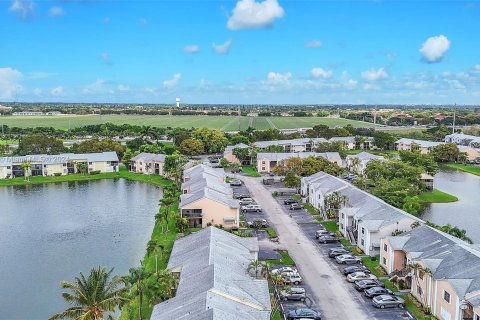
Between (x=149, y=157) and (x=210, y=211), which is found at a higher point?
(x=149, y=157)

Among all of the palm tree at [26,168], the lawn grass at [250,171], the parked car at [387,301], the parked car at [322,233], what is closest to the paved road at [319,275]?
the parked car at [387,301]

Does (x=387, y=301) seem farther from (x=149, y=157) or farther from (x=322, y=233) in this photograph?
(x=149, y=157)

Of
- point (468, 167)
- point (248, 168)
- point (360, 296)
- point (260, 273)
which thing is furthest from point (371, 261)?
point (468, 167)

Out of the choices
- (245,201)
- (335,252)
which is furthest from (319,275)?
(245,201)

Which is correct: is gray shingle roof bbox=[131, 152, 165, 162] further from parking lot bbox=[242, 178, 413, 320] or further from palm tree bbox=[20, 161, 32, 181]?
parking lot bbox=[242, 178, 413, 320]

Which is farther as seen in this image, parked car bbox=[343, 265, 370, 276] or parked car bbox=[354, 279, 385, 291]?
parked car bbox=[343, 265, 370, 276]

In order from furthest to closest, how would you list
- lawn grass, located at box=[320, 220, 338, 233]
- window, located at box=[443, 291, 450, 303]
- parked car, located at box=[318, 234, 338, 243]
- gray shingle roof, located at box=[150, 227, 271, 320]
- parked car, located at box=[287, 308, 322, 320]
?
lawn grass, located at box=[320, 220, 338, 233], parked car, located at box=[318, 234, 338, 243], parked car, located at box=[287, 308, 322, 320], window, located at box=[443, 291, 450, 303], gray shingle roof, located at box=[150, 227, 271, 320]

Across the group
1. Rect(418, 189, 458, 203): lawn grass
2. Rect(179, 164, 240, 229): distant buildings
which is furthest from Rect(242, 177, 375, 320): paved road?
Rect(418, 189, 458, 203): lawn grass

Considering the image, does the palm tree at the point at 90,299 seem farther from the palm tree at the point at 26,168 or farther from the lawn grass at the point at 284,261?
the palm tree at the point at 26,168
